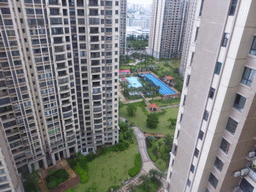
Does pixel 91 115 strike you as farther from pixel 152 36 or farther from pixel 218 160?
pixel 152 36

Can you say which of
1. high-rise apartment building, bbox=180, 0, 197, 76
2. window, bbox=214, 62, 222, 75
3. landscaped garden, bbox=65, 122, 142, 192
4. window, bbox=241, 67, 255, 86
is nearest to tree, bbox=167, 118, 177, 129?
landscaped garden, bbox=65, 122, 142, 192

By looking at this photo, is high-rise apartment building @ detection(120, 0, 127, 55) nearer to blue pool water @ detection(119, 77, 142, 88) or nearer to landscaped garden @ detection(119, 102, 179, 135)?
blue pool water @ detection(119, 77, 142, 88)

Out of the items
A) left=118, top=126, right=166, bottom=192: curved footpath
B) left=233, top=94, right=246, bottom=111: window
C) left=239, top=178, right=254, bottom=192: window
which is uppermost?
left=233, top=94, right=246, bottom=111: window

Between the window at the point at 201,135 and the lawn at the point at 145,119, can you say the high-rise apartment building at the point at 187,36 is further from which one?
the window at the point at 201,135

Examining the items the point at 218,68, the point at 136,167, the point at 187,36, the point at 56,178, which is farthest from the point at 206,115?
the point at 187,36

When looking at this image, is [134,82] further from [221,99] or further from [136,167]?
[221,99]
